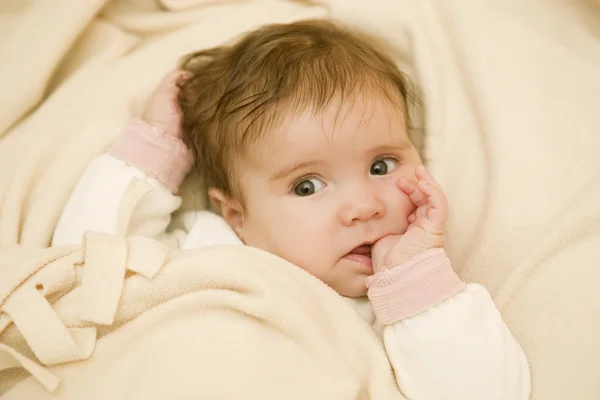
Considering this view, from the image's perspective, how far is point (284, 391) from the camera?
2.84 ft

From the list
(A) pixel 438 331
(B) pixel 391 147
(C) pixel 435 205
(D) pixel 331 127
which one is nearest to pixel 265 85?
(D) pixel 331 127

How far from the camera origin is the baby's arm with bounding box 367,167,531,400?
0.88 meters

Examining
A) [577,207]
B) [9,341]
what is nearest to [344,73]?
[577,207]

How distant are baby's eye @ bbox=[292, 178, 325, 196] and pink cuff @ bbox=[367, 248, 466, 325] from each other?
195 mm

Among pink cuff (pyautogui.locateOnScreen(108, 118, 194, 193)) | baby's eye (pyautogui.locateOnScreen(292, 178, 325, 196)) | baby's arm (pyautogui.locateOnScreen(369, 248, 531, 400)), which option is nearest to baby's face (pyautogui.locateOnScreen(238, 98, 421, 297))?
baby's eye (pyautogui.locateOnScreen(292, 178, 325, 196))

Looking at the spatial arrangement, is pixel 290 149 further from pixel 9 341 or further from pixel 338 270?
pixel 9 341

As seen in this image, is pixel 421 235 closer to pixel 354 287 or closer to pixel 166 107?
pixel 354 287

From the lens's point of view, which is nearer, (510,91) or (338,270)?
(338,270)

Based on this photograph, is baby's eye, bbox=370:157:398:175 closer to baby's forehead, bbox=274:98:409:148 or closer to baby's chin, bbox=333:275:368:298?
baby's forehead, bbox=274:98:409:148

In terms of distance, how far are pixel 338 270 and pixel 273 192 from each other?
0.17 meters

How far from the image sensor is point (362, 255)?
1035 millimetres

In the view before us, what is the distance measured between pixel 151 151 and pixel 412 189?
52 centimetres

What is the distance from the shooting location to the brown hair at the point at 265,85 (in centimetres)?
104

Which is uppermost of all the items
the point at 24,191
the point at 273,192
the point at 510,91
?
the point at 510,91
